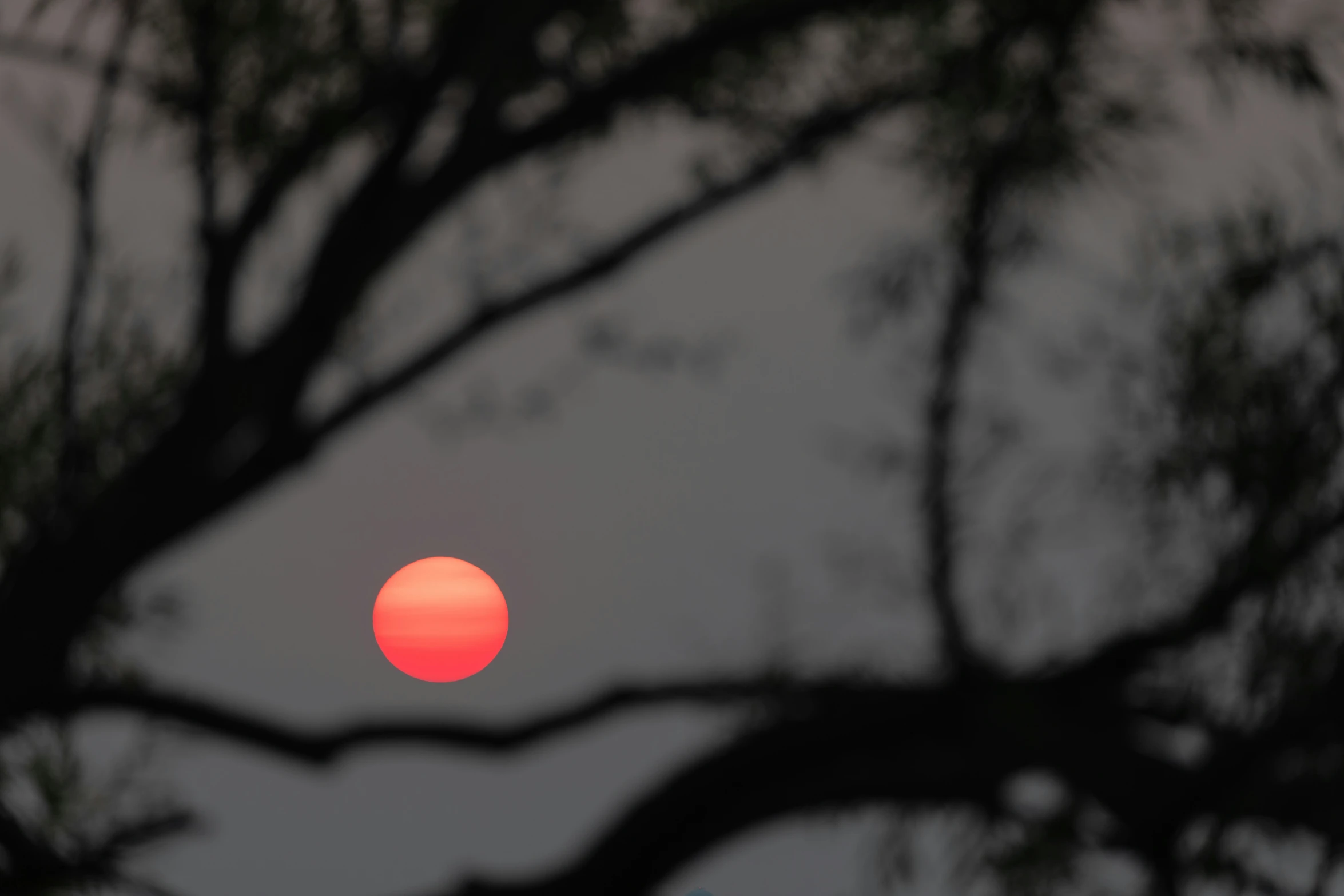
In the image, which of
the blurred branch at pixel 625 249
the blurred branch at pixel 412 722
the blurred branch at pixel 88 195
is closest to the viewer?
the blurred branch at pixel 88 195

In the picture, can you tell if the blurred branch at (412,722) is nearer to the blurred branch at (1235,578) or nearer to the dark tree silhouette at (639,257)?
the dark tree silhouette at (639,257)

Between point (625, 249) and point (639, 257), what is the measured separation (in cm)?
4

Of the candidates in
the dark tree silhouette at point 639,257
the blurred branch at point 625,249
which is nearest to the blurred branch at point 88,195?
the dark tree silhouette at point 639,257

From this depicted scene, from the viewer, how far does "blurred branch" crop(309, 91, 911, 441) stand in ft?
8.50

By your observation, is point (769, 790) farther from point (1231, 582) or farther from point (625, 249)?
point (625, 249)

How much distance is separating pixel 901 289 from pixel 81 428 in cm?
172

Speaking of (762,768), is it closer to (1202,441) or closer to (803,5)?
(1202,441)

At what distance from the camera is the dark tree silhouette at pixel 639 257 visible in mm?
1756

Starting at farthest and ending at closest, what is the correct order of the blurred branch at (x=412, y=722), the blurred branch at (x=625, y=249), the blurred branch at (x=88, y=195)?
the blurred branch at (x=625, y=249)
the blurred branch at (x=412, y=722)
the blurred branch at (x=88, y=195)

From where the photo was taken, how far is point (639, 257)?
8.59ft

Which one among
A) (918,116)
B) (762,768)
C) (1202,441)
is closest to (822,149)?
(918,116)

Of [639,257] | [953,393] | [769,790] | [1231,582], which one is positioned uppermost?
[639,257]

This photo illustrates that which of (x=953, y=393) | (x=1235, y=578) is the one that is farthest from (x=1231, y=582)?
(x=953, y=393)

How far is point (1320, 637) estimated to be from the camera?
1.59 meters
